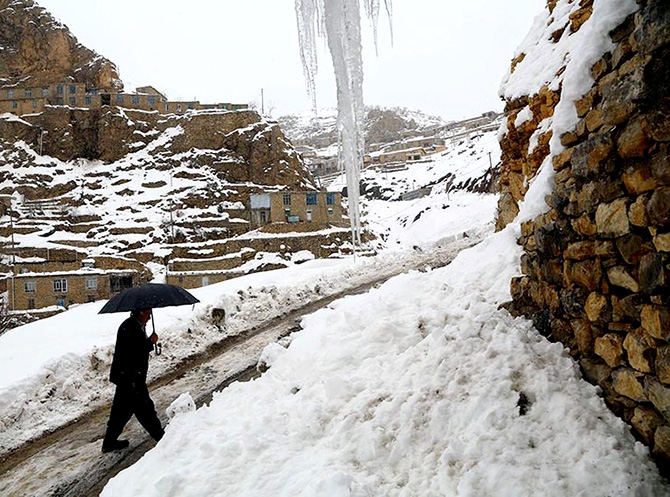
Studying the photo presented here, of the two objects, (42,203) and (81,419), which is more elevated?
(42,203)

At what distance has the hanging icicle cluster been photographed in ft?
25.7

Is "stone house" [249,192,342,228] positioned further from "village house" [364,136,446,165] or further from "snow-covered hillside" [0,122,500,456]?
"village house" [364,136,446,165]

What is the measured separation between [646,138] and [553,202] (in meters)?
1.32

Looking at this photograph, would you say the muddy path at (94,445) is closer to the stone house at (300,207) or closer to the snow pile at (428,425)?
the snow pile at (428,425)

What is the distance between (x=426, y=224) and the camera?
41469 mm

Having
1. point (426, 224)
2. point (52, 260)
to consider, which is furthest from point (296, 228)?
point (52, 260)

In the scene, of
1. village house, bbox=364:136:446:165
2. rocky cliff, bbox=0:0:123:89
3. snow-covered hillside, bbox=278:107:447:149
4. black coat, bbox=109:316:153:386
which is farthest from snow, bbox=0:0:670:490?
snow-covered hillside, bbox=278:107:447:149

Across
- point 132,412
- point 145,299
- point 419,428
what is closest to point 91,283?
point 145,299

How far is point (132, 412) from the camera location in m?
5.48

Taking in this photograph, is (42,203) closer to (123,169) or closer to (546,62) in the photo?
(123,169)

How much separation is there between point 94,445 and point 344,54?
307 inches

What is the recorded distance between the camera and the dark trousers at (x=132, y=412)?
5.47m

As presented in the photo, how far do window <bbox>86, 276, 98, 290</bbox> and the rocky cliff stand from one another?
153 feet

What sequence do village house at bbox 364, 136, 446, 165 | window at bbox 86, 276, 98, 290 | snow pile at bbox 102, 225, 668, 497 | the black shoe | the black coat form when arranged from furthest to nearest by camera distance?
village house at bbox 364, 136, 446, 165, window at bbox 86, 276, 98, 290, the black coat, the black shoe, snow pile at bbox 102, 225, 668, 497
